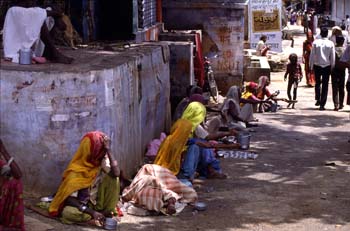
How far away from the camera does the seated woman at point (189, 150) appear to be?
761 centimetres

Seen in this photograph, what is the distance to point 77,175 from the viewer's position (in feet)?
20.7

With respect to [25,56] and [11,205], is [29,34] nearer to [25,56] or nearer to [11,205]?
[25,56]

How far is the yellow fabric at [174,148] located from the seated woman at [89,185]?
49.1 inches

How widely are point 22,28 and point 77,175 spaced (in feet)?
7.10

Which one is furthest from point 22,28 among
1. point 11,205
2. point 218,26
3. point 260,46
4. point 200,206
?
point 260,46

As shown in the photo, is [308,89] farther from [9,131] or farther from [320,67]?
[9,131]

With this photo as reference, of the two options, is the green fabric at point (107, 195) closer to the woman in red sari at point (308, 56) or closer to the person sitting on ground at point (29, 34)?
the person sitting on ground at point (29, 34)

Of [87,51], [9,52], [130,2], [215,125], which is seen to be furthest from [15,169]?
[130,2]

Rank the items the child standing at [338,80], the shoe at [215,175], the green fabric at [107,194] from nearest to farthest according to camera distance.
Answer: the green fabric at [107,194] < the shoe at [215,175] < the child standing at [338,80]

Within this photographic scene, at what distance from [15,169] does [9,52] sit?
8.25ft

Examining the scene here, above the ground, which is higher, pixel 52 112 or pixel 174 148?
pixel 52 112

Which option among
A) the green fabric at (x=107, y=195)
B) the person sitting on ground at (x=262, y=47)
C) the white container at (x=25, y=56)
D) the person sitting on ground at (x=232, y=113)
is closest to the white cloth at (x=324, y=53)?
the person sitting on ground at (x=232, y=113)

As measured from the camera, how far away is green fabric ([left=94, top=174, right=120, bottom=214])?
6.41 m

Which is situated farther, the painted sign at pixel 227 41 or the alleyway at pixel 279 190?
the painted sign at pixel 227 41
